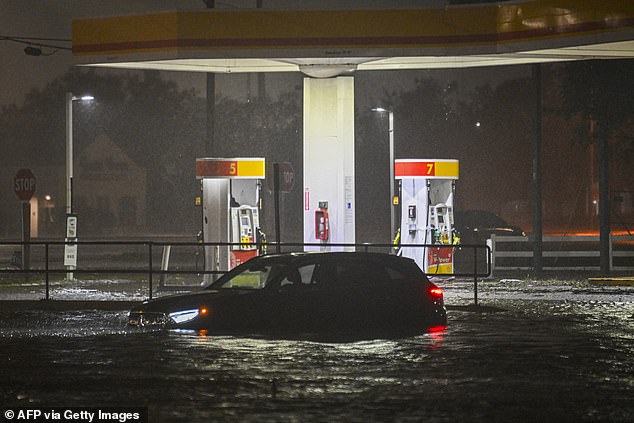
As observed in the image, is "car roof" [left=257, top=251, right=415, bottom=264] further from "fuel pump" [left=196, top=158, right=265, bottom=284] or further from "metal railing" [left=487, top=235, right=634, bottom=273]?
"metal railing" [left=487, top=235, right=634, bottom=273]

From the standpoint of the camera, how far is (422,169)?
31.2 m

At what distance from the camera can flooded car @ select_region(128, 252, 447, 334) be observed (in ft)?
53.0

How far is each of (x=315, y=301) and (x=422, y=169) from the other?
598 inches

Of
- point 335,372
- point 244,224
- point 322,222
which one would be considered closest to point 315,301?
point 335,372

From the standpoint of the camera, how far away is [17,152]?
338 feet

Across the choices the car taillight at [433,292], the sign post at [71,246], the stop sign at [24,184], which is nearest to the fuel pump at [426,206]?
the sign post at [71,246]

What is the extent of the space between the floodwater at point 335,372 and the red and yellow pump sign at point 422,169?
11.5 meters

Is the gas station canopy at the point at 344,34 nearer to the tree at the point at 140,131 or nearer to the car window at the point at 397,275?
the car window at the point at 397,275

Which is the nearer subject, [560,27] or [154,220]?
[560,27]

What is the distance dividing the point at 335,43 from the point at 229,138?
65.3 meters

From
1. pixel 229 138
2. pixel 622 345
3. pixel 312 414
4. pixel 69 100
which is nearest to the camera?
pixel 312 414

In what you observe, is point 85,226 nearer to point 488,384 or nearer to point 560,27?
point 560,27

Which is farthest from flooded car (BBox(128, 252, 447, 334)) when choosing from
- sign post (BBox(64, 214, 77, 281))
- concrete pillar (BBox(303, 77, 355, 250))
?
sign post (BBox(64, 214, 77, 281))

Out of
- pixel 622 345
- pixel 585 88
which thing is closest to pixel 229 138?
pixel 585 88
